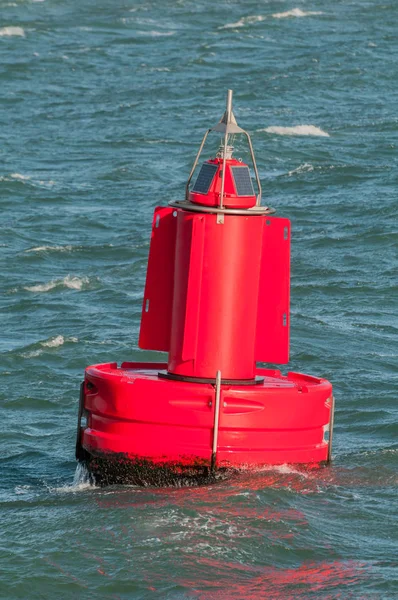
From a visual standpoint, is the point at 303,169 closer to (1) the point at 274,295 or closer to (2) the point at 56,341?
(2) the point at 56,341

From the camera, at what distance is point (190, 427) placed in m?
10.0

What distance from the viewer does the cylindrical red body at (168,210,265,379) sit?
10.2m

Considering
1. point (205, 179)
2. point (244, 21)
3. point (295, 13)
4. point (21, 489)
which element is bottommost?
point (21, 489)

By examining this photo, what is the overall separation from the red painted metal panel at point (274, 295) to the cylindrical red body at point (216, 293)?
0.29 m

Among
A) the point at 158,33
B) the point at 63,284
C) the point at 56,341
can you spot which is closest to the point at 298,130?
the point at 63,284

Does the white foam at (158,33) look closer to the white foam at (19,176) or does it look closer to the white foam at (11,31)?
the white foam at (11,31)

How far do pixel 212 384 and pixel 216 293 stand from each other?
67cm

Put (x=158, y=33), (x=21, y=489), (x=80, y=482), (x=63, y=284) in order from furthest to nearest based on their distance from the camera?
(x=158, y=33) → (x=63, y=284) → (x=21, y=489) → (x=80, y=482)

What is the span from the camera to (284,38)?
48312 millimetres

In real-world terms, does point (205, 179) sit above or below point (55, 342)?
above

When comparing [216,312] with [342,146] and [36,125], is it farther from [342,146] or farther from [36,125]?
[36,125]

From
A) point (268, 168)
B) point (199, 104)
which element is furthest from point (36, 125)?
point (268, 168)

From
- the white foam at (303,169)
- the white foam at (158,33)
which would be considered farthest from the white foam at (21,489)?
the white foam at (158,33)

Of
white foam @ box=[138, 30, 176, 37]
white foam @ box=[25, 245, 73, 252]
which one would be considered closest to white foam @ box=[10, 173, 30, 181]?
white foam @ box=[25, 245, 73, 252]
